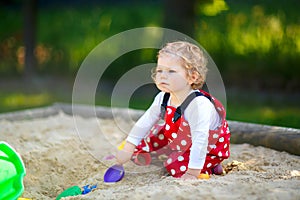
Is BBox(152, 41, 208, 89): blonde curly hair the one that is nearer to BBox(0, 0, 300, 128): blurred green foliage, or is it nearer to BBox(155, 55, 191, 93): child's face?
BBox(155, 55, 191, 93): child's face

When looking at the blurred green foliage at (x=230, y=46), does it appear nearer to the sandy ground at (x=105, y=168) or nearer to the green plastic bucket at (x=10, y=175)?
the sandy ground at (x=105, y=168)

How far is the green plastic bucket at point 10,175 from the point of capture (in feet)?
6.65

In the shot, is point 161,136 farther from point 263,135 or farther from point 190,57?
point 263,135

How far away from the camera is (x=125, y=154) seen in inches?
103

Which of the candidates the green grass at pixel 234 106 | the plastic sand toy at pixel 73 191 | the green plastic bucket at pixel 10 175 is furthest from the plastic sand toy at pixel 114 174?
the green grass at pixel 234 106

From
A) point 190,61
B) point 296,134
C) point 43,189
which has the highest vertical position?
point 190,61

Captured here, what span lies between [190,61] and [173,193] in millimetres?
805

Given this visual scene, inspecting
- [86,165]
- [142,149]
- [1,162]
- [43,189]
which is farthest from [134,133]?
[1,162]

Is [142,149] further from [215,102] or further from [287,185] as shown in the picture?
[287,185]

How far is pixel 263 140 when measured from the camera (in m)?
2.95

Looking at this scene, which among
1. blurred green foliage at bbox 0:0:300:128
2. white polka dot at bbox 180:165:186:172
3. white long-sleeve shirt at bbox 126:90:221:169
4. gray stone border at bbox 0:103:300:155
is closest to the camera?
white long-sleeve shirt at bbox 126:90:221:169

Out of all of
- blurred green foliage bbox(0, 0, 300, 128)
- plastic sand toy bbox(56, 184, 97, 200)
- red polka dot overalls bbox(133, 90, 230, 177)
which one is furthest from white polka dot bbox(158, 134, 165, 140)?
blurred green foliage bbox(0, 0, 300, 128)

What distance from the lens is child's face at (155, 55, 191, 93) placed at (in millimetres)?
2414

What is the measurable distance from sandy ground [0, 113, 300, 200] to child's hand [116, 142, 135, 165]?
6 cm
